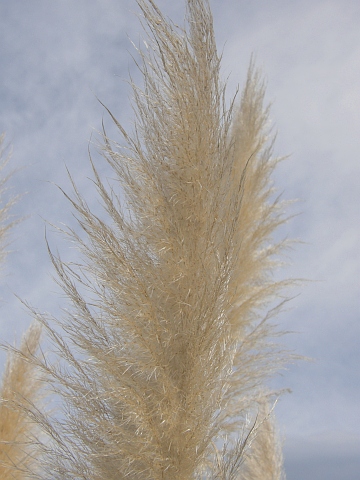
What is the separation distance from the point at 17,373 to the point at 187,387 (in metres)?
2.50

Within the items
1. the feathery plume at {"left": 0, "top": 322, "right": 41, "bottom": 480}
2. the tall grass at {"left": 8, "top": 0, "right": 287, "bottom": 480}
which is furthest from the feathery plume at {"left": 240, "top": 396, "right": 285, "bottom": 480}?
the tall grass at {"left": 8, "top": 0, "right": 287, "bottom": 480}

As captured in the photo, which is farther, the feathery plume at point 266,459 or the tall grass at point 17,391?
the feathery plume at point 266,459

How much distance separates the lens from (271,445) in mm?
5426

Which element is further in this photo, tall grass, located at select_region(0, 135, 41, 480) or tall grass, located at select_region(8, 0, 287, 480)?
tall grass, located at select_region(0, 135, 41, 480)

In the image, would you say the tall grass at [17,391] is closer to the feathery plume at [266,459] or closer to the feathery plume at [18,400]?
the feathery plume at [18,400]

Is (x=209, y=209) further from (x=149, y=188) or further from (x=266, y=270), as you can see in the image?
(x=266, y=270)

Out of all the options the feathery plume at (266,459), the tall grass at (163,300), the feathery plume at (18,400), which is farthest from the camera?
the feathery plume at (266,459)

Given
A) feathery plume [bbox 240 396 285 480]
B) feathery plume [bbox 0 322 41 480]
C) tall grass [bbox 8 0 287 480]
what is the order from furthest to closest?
feathery plume [bbox 240 396 285 480] < feathery plume [bbox 0 322 41 480] < tall grass [bbox 8 0 287 480]

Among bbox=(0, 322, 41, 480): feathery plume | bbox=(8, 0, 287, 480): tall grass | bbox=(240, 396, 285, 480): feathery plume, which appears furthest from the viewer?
bbox=(240, 396, 285, 480): feathery plume

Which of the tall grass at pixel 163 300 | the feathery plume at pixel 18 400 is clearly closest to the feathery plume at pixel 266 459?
the feathery plume at pixel 18 400

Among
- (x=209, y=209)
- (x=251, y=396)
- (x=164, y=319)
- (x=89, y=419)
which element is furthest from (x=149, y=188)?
(x=251, y=396)

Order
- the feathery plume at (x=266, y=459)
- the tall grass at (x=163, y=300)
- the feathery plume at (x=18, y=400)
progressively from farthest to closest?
the feathery plume at (x=266, y=459), the feathery plume at (x=18, y=400), the tall grass at (x=163, y=300)

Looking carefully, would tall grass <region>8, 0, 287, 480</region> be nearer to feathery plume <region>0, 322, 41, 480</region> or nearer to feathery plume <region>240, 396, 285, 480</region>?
feathery plume <region>0, 322, 41, 480</region>

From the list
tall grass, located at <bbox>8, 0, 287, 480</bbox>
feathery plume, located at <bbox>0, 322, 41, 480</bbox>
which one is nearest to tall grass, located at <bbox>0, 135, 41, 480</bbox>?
feathery plume, located at <bbox>0, 322, 41, 480</bbox>
